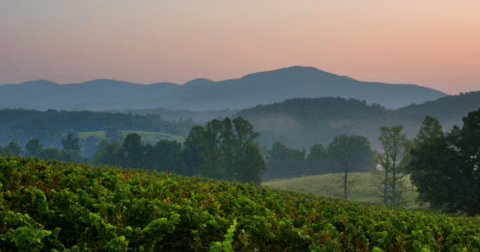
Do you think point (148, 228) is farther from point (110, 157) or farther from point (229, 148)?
point (110, 157)

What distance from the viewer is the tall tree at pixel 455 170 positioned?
27.2 meters

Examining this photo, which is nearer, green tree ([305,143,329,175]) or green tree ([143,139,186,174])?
green tree ([143,139,186,174])

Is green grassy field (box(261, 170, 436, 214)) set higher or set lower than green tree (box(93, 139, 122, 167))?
lower

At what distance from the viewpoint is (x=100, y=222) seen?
4406 mm

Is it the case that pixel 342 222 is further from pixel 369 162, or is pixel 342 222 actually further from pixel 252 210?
pixel 369 162

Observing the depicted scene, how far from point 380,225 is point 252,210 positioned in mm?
2829

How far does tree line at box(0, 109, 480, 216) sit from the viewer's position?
28.0 metres

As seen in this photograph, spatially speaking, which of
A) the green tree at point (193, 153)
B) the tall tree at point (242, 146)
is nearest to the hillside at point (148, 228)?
the tall tree at point (242, 146)

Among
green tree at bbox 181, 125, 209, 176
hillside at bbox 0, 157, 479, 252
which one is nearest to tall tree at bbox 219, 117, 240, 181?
green tree at bbox 181, 125, 209, 176

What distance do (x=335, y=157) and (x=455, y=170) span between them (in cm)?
7578

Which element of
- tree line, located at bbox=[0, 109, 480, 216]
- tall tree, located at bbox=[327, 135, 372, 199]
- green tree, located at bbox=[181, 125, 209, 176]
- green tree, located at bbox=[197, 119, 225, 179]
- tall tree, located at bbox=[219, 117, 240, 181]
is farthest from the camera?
tall tree, located at bbox=[327, 135, 372, 199]

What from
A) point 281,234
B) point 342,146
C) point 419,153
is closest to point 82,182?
point 281,234

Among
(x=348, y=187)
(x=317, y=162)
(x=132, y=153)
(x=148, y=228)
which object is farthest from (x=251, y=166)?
(x=317, y=162)

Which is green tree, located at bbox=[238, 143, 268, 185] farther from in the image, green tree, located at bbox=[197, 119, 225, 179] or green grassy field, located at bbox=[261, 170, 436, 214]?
green tree, located at bbox=[197, 119, 225, 179]
